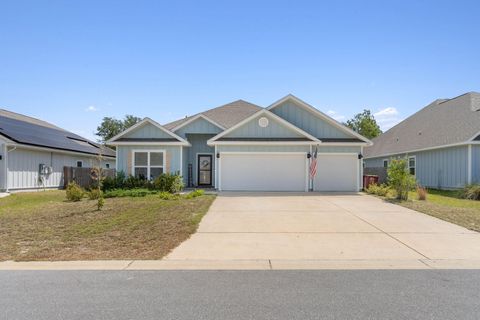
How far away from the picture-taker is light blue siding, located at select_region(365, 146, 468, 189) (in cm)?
2006

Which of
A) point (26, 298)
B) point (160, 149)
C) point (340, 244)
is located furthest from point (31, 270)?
point (160, 149)

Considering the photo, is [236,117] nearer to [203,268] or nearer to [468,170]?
[468,170]

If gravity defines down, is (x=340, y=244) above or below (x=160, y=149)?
below

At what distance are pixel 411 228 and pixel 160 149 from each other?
14.1m

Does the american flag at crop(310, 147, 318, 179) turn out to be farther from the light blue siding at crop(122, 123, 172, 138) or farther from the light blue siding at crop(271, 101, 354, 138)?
the light blue siding at crop(122, 123, 172, 138)

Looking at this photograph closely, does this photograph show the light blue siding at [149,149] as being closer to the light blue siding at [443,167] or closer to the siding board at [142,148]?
the siding board at [142,148]

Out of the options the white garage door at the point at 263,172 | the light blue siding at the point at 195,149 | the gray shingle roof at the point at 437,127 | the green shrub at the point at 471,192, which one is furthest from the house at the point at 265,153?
the gray shingle roof at the point at 437,127

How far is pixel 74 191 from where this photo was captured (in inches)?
619

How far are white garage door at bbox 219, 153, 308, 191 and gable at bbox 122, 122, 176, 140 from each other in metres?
3.81

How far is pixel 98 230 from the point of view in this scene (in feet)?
31.0

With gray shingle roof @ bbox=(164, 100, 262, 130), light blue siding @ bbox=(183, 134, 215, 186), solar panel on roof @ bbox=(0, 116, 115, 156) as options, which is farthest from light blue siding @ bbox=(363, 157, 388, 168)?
solar panel on roof @ bbox=(0, 116, 115, 156)

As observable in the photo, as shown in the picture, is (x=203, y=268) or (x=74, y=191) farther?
(x=74, y=191)

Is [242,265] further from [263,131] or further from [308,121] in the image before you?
[308,121]

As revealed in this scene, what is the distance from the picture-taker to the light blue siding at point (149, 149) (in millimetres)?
20297
